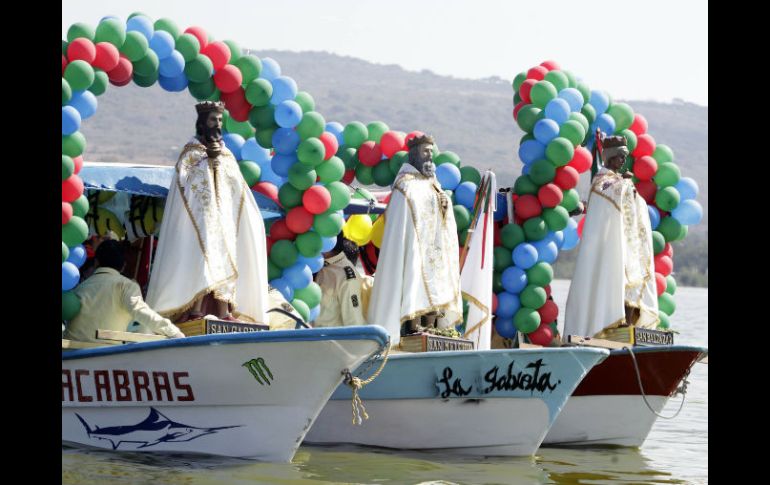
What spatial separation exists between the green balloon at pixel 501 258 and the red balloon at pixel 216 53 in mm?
3642

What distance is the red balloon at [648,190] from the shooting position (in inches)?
533

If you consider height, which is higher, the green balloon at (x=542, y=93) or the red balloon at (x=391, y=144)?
the green balloon at (x=542, y=93)

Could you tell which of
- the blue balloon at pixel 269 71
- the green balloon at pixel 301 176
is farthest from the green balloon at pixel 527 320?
the blue balloon at pixel 269 71

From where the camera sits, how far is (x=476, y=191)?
12414 mm

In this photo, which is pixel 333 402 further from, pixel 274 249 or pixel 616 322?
pixel 616 322

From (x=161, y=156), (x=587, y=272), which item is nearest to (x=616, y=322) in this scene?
(x=587, y=272)

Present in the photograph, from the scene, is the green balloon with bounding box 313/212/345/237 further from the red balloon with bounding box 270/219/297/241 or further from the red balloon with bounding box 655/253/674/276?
the red balloon with bounding box 655/253/674/276

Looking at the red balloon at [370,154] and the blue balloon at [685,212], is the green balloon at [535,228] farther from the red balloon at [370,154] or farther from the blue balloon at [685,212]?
the blue balloon at [685,212]

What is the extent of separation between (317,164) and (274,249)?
84 cm

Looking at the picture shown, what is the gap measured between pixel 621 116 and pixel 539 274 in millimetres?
2187

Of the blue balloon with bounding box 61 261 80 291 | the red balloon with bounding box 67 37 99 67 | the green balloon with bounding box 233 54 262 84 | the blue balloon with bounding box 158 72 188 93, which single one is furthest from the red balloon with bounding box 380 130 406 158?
the blue balloon with bounding box 61 261 80 291

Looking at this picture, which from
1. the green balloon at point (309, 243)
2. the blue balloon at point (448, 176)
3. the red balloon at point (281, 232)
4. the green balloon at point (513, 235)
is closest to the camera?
the green balloon at point (309, 243)

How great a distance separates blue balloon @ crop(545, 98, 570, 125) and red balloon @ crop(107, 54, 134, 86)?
4575 mm

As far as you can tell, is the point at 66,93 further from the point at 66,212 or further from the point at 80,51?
the point at 66,212
